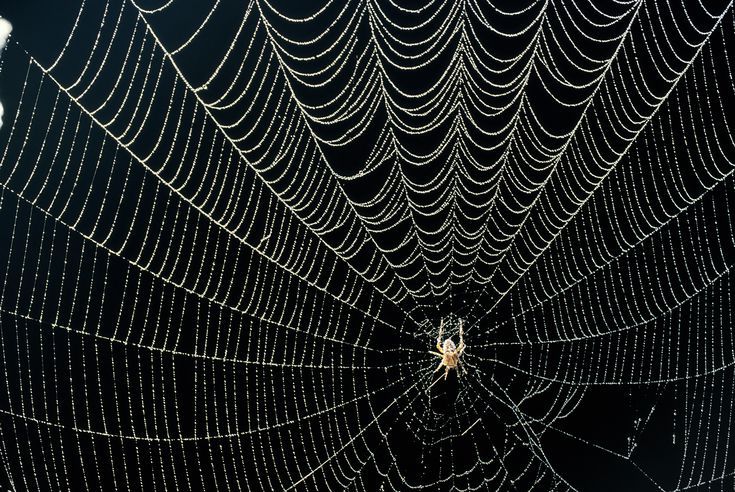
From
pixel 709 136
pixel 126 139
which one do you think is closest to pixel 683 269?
pixel 709 136

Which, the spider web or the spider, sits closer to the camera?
the spider web

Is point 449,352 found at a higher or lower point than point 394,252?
lower

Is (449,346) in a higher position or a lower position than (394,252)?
lower

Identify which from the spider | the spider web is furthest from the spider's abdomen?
the spider web

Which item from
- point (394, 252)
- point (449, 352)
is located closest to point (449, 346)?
point (449, 352)

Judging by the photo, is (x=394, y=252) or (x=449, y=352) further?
(x=394, y=252)

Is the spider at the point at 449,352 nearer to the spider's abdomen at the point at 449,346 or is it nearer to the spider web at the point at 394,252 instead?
the spider's abdomen at the point at 449,346

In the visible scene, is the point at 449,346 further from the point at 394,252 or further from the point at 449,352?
the point at 394,252

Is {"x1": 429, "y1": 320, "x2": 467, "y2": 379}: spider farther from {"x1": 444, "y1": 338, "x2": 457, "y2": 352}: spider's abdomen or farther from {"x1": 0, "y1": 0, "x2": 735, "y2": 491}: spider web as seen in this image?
{"x1": 0, "y1": 0, "x2": 735, "y2": 491}: spider web

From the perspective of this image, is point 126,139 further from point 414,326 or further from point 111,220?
point 414,326
